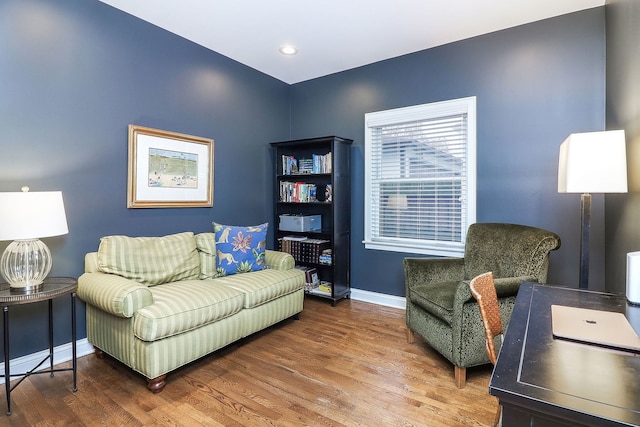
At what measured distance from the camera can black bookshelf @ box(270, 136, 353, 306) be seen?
362 cm

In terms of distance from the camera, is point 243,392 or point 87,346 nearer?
point 243,392

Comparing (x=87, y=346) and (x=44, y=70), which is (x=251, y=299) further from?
(x=44, y=70)

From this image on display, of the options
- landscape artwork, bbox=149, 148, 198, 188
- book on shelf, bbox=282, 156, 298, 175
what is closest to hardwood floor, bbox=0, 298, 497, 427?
landscape artwork, bbox=149, 148, 198, 188

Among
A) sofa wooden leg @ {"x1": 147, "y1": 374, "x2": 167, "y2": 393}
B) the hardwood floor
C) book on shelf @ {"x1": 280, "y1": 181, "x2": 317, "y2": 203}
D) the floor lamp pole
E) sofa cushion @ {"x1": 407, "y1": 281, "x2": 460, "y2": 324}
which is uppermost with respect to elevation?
book on shelf @ {"x1": 280, "y1": 181, "x2": 317, "y2": 203}

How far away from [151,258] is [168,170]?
870 millimetres

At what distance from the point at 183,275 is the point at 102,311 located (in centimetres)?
61

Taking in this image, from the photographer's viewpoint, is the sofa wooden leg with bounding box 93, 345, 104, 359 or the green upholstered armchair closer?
the green upholstered armchair

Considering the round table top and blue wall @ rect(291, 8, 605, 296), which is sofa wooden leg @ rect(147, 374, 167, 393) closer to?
the round table top

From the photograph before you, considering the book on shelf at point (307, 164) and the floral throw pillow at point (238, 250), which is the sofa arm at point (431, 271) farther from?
the book on shelf at point (307, 164)

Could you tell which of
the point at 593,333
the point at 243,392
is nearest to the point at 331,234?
the point at 243,392

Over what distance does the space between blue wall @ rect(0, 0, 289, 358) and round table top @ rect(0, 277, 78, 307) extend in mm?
335

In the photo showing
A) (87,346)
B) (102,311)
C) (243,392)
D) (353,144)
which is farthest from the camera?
(353,144)

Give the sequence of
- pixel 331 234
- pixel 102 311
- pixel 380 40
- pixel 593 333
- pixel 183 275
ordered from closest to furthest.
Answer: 1. pixel 593 333
2. pixel 102 311
3. pixel 183 275
4. pixel 380 40
5. pixel 331 234

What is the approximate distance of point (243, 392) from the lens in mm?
2010
